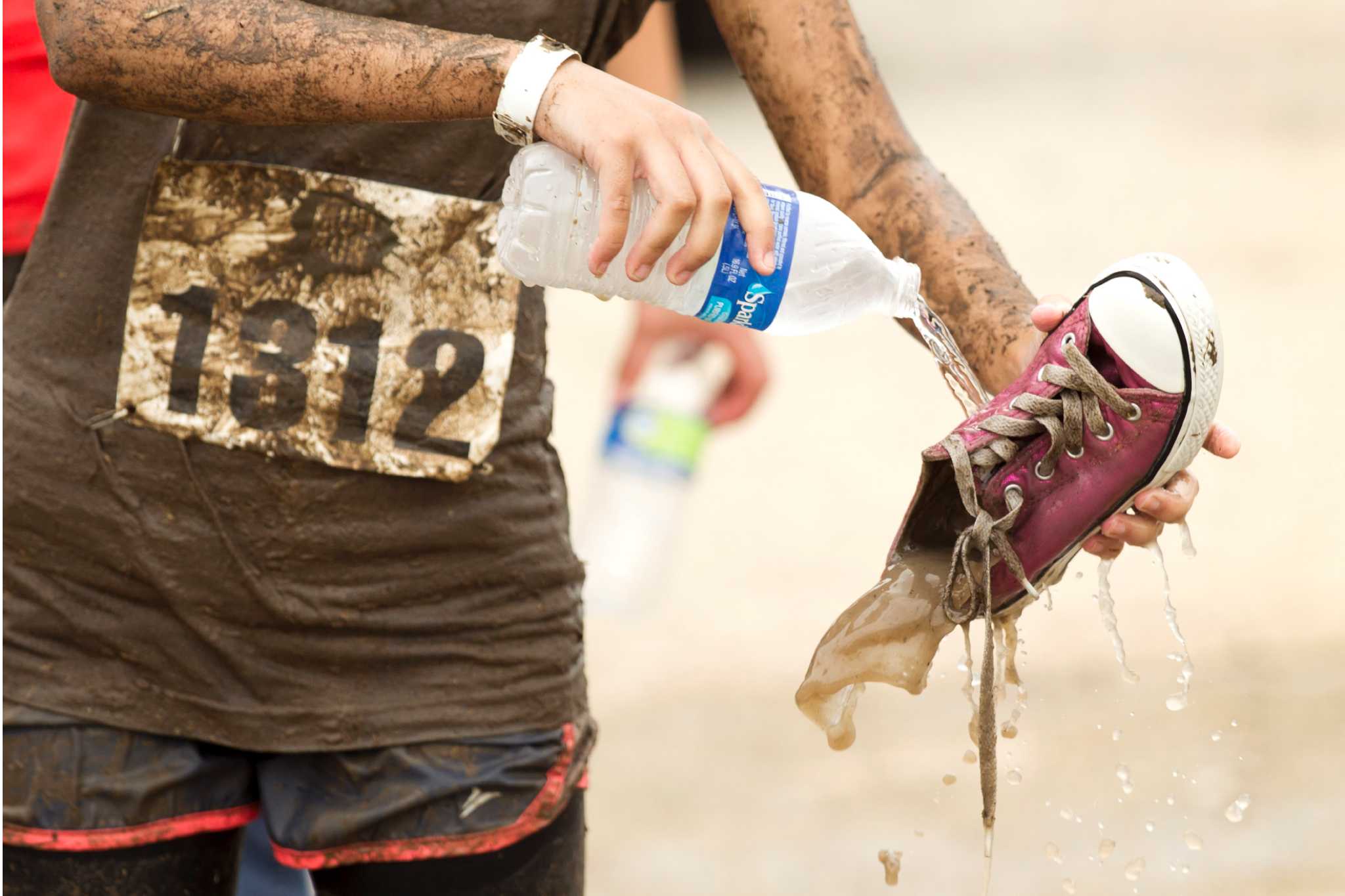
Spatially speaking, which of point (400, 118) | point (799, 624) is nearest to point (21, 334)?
point (400, 118)

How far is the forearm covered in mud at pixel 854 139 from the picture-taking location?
1.98 m

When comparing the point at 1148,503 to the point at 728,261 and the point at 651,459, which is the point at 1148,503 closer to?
the point at 728,261

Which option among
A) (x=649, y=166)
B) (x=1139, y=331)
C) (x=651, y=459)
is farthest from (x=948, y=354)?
(x=651, y=459)

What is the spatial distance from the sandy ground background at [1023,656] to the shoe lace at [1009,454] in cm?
122

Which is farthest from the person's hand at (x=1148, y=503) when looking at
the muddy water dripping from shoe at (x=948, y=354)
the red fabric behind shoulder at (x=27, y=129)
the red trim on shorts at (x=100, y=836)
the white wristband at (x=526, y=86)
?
the red fabric behind shoulder at (x=27, y=129)

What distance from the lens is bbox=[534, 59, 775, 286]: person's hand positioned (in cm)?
150

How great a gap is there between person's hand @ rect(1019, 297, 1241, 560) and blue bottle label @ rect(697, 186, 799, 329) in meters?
0.31

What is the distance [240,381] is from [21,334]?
283 mm

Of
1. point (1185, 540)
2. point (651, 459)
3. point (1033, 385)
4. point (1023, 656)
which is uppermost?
point (1033, 385)

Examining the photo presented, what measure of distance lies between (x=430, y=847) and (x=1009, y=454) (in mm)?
822

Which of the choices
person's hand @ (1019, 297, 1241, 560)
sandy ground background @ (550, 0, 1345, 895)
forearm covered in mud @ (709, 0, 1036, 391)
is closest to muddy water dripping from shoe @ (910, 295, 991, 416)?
forearm covered in mud @ (709, 0, 1036, 391)

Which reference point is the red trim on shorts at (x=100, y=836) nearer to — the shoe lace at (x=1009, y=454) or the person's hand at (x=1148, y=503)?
the shoe lace at (x=1009, y=454)

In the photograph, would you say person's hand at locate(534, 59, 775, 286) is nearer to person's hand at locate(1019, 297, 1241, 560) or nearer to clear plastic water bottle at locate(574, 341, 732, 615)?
person's hand at locate(1019, 297, 1241, 560)

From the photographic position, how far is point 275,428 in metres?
1.99
